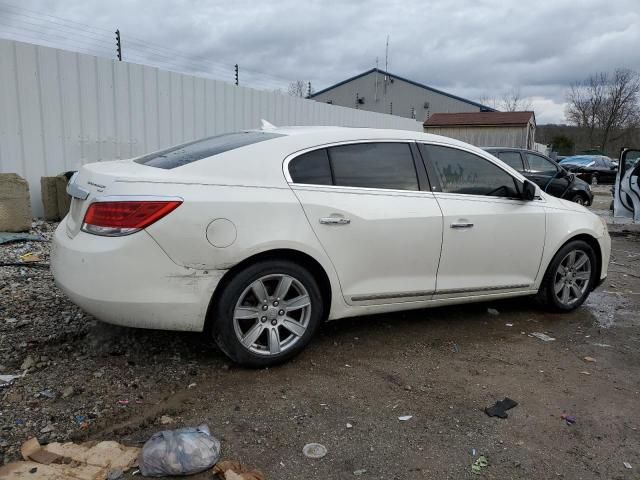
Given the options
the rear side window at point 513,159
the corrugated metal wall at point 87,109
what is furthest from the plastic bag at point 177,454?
the rear side window at point 513,159

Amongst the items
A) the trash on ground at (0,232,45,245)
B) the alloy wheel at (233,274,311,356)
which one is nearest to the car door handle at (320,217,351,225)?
the alloy wheel at (233,274,311,356)

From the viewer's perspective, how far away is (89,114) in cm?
777

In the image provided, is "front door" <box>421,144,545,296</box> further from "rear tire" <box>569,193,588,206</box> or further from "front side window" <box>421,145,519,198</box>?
"rear tire" <box>569,193,588,206</box>

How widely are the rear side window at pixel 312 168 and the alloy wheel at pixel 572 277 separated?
251 cm

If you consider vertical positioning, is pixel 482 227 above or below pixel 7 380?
above

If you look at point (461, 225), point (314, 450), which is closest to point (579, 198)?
point (461, 225)

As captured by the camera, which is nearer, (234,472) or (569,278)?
(234,472)

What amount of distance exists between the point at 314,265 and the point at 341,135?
0.99 m

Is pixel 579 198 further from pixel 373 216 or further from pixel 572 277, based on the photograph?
pixel 373 216

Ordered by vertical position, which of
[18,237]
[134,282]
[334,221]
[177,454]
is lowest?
[177,454]

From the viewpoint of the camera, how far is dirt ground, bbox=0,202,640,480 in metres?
2.66

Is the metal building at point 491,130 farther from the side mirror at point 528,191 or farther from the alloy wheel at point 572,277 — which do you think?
the side mirror at point 528,191

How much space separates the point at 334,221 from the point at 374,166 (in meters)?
0.63

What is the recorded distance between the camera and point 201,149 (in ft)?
12.5
